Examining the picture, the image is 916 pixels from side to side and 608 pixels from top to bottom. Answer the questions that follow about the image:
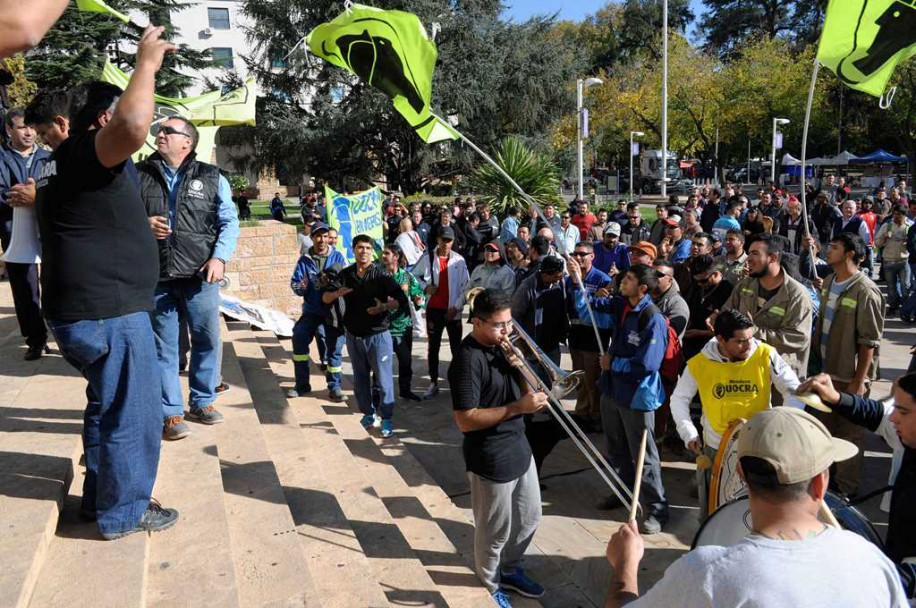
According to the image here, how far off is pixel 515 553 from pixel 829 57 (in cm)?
469

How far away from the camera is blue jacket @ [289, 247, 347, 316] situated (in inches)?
299

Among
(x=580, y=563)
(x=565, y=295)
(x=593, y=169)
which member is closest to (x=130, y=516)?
(x=580, y=563)

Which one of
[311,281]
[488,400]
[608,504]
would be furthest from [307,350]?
[488,400]

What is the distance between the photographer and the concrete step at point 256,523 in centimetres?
310

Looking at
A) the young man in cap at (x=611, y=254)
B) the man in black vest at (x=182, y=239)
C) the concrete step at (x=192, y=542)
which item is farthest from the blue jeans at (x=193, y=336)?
the young man in cap at (x=611, y=254)

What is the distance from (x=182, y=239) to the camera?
4.28 m

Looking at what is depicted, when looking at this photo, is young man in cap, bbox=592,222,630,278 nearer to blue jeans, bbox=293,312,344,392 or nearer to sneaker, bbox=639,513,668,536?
blue jeans, bbox=293,312,344,392

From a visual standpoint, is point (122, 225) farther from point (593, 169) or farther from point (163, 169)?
point (593, 169)

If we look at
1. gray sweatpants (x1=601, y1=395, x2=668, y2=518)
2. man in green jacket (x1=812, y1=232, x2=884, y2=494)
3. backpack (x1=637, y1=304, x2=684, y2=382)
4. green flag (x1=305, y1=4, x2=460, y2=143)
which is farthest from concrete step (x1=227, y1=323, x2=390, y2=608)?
man in green jacket (x1=812, y1=232, x2=884, y2=494)

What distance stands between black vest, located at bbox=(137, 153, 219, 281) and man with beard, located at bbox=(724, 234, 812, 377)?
4055 mm

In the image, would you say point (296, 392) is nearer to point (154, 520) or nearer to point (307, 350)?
point (307, 350)

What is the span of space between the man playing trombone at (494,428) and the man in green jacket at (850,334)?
8.86ft

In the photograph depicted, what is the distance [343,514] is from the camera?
4.48 meters

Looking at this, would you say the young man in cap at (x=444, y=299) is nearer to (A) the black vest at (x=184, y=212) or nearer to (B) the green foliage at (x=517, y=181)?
(A) the black vest at (x=184, y=212)
